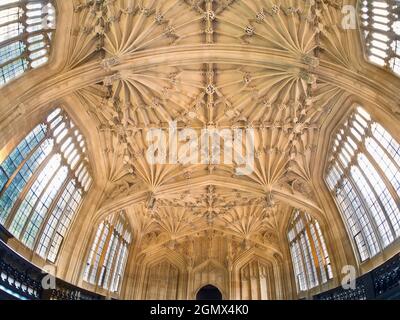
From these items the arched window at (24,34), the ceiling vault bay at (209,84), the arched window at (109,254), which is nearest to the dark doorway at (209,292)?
the arched window at (109,254)

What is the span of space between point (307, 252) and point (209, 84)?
38.9 ft

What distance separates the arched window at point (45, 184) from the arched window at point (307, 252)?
13152 millimetres

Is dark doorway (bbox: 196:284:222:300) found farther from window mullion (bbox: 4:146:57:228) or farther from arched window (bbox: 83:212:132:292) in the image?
window mullion (bbox: 4:146:57:228)

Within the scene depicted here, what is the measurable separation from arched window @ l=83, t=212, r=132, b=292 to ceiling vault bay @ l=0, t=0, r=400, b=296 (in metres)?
2.90

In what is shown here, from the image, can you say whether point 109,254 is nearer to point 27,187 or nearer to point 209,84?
point 27,187

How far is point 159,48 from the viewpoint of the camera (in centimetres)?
1232

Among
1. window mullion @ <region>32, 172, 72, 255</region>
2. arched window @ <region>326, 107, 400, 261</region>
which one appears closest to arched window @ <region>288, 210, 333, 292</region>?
arched window @ <region>326, 107, 400, 261</region>

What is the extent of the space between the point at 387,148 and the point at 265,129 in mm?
6016

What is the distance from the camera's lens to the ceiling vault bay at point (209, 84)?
11156 mm

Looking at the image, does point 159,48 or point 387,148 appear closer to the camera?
point 387,148

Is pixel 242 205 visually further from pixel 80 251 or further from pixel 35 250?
pixel 35 250

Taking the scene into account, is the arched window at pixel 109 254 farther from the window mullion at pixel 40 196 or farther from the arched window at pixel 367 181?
the arched window at pixel 367 181
